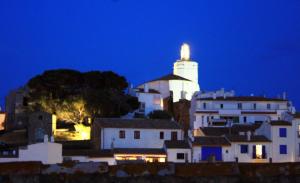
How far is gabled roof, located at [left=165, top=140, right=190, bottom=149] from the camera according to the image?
47188 millimetres

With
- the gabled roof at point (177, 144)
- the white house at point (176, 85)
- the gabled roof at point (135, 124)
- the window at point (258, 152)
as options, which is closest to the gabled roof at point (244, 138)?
the window at point (258, 152)

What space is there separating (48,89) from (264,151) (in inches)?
983

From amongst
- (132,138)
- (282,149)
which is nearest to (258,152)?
(282,149)

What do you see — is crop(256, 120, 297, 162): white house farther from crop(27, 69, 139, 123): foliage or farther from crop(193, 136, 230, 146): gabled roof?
crop(27, 69, 139, 123): foliage

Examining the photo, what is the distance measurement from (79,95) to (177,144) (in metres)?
15.1

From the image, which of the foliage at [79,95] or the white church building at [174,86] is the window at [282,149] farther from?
the white church building at [174,86]

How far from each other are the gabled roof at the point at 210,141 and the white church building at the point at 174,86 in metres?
17.3

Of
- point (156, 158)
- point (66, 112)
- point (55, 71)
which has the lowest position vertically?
point (156, 158)

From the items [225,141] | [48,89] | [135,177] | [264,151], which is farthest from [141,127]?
[135,177]

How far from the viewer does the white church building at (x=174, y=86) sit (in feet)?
220

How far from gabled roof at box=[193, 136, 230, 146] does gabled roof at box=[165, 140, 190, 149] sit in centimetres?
85

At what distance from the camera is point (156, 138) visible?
50375mm

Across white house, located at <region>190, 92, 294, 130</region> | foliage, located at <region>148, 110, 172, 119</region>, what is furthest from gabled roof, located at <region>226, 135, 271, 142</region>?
foliage, located at <region>148, 110, 172, 119</region>

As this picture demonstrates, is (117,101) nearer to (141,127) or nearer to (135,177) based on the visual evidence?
(141,127)
